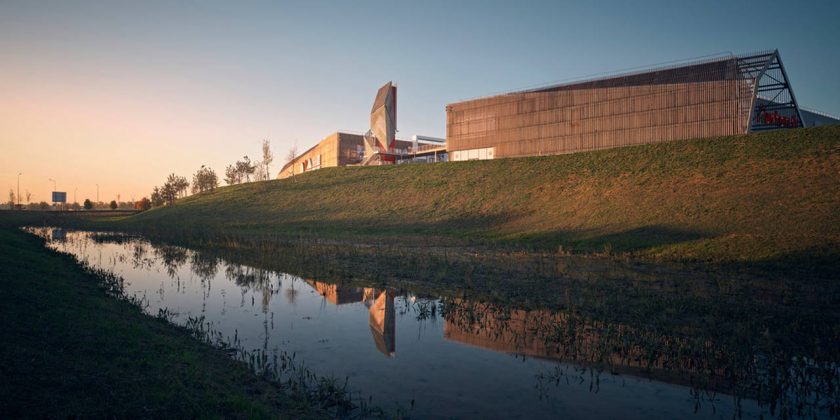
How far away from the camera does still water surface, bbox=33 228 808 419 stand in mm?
7641

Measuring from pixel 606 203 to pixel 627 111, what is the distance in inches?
1042

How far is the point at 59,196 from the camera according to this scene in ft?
453

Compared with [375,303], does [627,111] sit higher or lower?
higher

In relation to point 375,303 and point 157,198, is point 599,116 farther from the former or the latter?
point 157,198

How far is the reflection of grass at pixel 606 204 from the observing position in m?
26.7

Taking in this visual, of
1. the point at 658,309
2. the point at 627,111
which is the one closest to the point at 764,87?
the point at 627,111

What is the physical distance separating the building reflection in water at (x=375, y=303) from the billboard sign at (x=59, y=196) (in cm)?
16291

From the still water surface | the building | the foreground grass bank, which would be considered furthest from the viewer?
the building

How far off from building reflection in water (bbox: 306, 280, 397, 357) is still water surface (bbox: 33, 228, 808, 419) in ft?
0.13

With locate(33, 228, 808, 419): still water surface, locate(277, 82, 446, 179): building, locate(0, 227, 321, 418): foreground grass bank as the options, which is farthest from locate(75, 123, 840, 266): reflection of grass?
locate(0, 227, 321, 418): foreground grass bank

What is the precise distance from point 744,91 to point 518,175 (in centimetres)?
2903

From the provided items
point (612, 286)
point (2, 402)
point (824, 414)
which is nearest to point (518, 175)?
point (612, 286)

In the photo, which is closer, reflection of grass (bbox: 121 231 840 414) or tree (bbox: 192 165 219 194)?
reflection of grass (bbox: 121 231 840 414)

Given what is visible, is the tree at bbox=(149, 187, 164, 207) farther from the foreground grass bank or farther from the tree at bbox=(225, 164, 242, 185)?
the foreground grass bank
